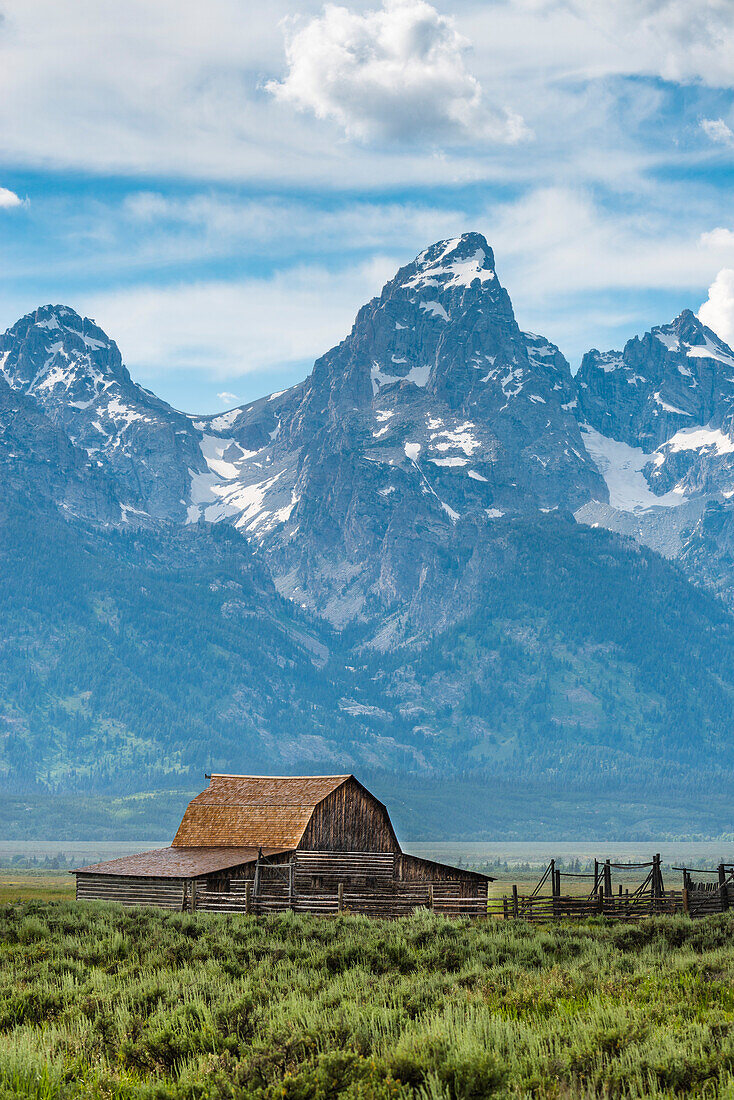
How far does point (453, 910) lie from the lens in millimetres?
44656

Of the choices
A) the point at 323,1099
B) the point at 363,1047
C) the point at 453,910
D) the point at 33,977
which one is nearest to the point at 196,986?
the point at 33,977

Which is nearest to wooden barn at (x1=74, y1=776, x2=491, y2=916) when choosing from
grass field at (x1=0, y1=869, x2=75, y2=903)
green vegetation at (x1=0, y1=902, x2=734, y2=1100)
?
green vegetation at (x1=0, y1=902, x2=734, y2=1100)

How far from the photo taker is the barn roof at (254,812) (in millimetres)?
48281

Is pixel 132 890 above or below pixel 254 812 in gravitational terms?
below

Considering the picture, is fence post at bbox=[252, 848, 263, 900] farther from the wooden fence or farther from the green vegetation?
the green vegetation

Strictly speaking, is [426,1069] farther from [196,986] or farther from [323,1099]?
[196,986]

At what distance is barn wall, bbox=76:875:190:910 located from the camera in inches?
1674

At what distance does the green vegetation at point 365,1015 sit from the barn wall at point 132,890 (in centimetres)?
1282

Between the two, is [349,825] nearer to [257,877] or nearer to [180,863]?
[257,877]

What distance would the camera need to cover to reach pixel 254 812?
50.1 metres

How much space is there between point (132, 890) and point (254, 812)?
24.2 ft

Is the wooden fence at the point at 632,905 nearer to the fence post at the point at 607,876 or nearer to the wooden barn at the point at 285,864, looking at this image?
the wooden barn at the point at 285,864

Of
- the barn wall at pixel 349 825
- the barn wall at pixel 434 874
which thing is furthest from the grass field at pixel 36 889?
the barn wall at pixel 434 874

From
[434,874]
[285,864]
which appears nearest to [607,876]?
[434,874]
